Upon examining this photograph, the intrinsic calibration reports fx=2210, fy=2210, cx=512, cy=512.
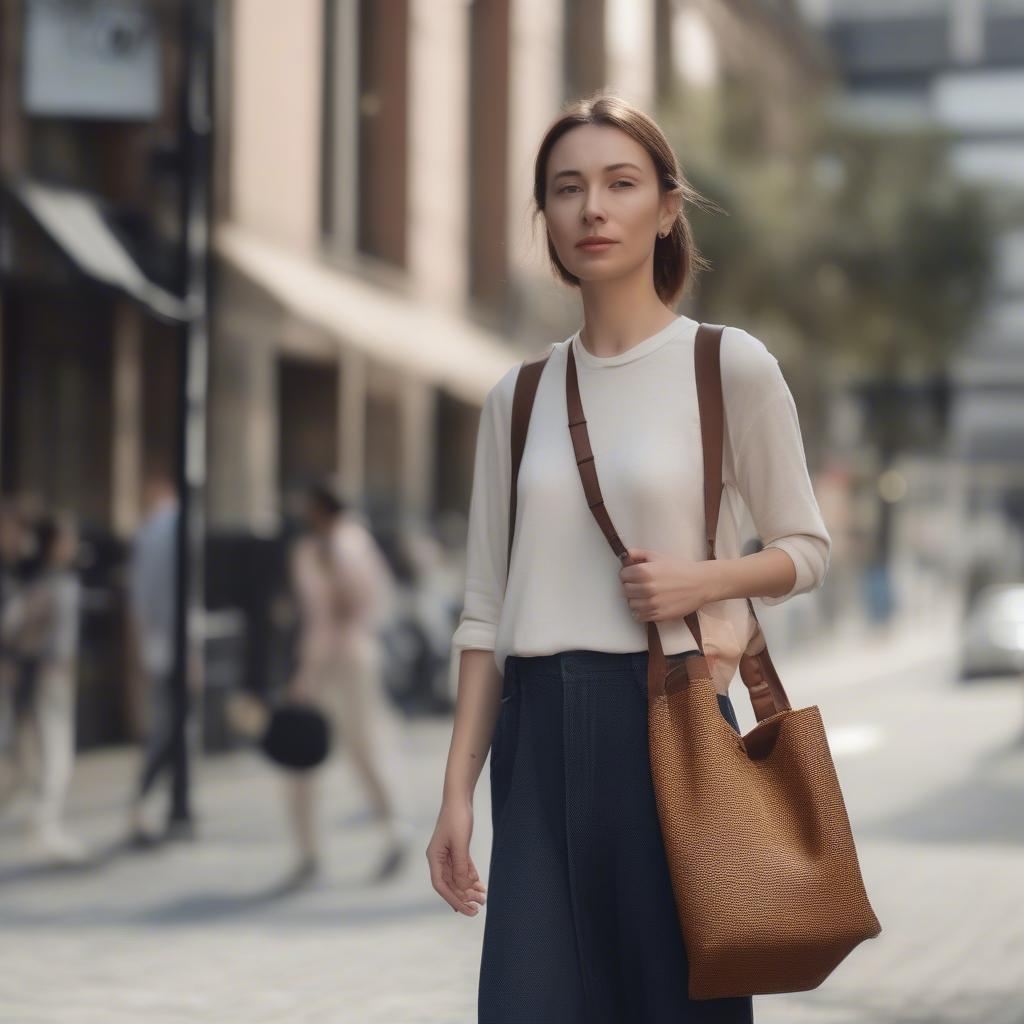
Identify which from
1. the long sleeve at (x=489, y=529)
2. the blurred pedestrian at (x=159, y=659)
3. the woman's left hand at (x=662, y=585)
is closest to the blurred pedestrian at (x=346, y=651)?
the blurred pedestrian at (x=159, y=659)

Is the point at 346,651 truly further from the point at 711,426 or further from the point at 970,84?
the point at 970,84

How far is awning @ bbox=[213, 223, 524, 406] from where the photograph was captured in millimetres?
17047

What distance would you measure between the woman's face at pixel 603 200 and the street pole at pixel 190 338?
25.3 ft

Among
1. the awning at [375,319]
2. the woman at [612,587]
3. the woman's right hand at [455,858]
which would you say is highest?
the awning at [375,319]

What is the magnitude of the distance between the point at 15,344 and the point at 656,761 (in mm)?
12617

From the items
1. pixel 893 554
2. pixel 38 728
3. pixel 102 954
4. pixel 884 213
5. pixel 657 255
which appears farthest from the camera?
pixel 893 554

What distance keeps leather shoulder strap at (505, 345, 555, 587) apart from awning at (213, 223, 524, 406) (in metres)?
13.9

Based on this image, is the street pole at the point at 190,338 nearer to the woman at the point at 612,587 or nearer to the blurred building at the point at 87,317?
the blurred building at the point at 87,317

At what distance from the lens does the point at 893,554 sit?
50.4 m

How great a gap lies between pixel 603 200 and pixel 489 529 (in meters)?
0.48

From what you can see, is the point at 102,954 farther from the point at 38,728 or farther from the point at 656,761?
→ the point at 656,761

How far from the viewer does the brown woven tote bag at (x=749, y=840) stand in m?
2.70

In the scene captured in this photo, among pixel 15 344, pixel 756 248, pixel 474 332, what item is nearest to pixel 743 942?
pixel 15 344

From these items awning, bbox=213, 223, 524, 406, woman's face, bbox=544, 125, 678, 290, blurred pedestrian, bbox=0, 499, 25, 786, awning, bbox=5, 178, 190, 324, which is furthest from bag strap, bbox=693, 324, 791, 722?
awning, bbox=213, 223, 524, 406
